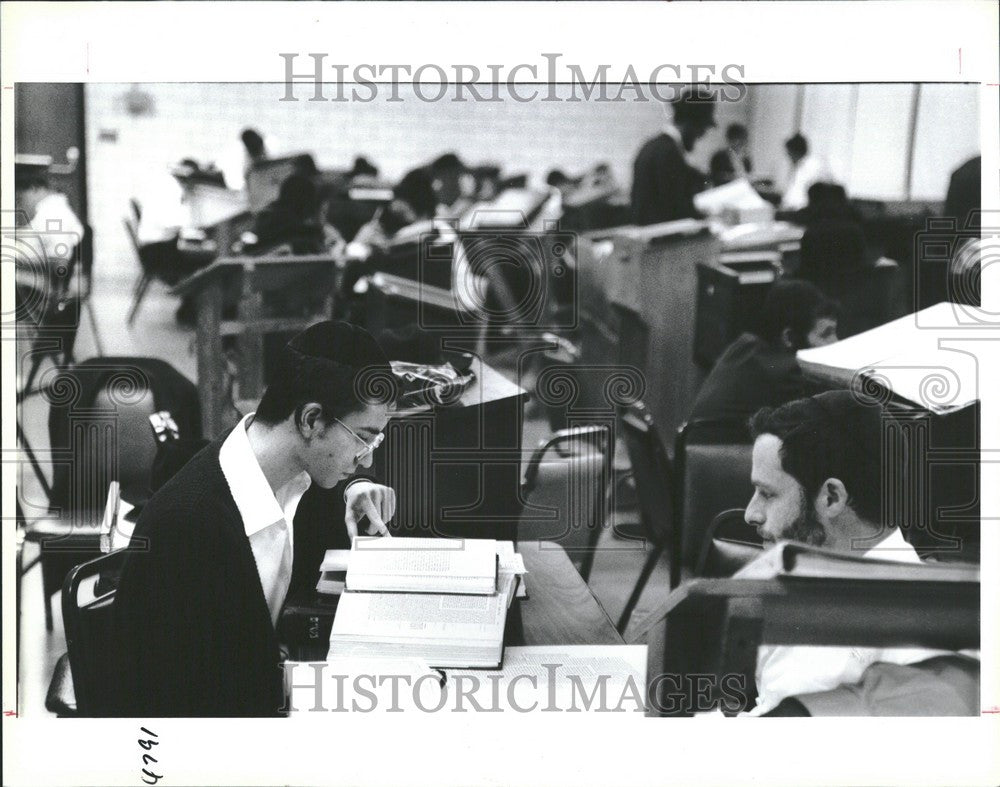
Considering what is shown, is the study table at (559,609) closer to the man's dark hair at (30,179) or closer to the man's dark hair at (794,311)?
the man's dark hair at (794,311)

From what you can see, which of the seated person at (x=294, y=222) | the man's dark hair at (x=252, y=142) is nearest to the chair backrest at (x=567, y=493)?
the seated person at (x=294, y=222)

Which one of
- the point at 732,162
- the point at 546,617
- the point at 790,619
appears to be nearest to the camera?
the point at 790,619

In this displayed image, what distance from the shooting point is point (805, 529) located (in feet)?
7.70

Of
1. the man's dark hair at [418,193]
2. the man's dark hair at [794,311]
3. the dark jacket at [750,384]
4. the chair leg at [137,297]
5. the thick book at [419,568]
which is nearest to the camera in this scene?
the thick book at [419,568]

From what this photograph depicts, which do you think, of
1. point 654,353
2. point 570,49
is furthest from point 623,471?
point 654,353

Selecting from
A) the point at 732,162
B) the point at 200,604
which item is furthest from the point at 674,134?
the point at 200,604

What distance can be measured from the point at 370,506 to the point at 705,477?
0.83 metres

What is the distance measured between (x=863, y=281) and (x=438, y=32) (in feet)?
5.42

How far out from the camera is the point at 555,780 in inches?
90.2

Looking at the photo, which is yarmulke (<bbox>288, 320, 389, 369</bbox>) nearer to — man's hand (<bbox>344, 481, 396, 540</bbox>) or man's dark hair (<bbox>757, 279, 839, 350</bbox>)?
man's hand (<bbox>344, 481, 396, 540</bbox>)

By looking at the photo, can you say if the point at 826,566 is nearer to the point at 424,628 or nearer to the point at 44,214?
the point at 424,628

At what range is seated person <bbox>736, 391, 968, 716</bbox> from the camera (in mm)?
2182

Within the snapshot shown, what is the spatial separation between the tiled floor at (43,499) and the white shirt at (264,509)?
1.73ft

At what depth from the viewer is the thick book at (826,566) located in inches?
79.7
